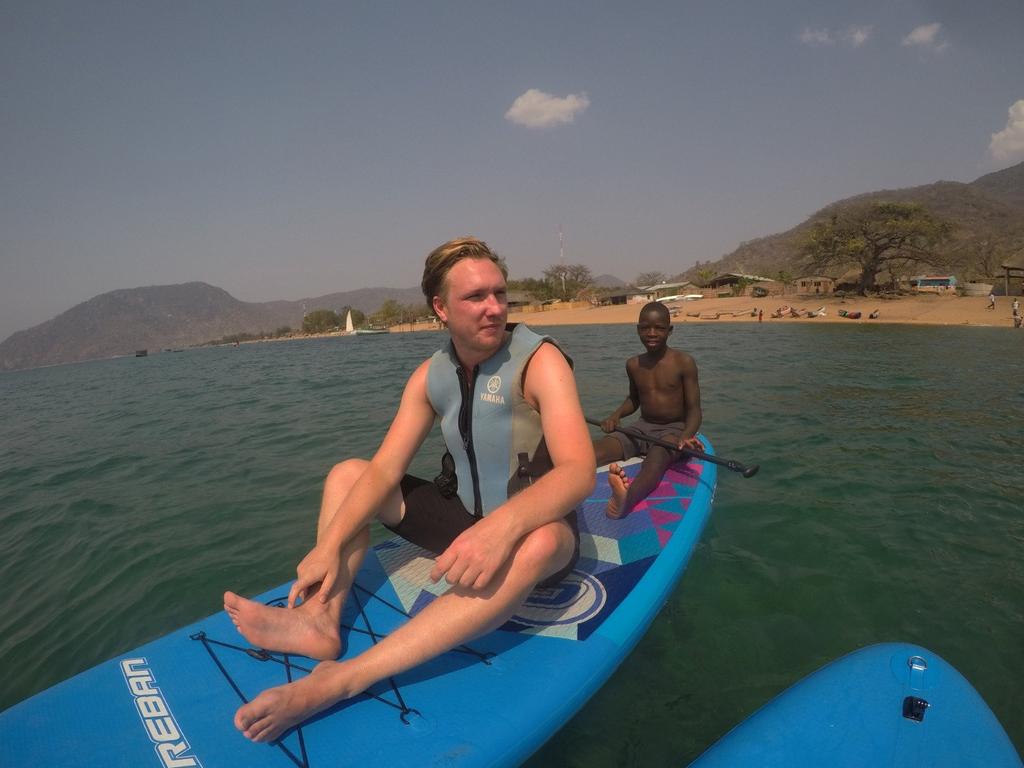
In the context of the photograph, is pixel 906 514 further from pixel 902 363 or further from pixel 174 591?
pixel 902 363

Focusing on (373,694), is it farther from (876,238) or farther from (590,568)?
(876,238)

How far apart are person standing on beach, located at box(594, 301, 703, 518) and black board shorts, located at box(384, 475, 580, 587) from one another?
206 centimetres

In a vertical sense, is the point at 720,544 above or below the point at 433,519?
below

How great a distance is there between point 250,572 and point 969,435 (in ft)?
27.1

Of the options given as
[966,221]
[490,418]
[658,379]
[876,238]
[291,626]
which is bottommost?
[291,626]

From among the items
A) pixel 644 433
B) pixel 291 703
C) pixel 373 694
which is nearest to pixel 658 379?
pixel 644 433

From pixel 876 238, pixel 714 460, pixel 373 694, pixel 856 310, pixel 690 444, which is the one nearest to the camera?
pixel 373 694

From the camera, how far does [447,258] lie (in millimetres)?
2209

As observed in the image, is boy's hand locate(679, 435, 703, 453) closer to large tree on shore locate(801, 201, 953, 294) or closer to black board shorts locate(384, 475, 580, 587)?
black board shorts locate(384, 475, 580, 587)

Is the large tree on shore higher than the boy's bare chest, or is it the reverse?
the large tree on shore

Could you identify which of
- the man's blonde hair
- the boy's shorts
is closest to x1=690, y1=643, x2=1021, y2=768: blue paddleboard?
the man's blonde hair

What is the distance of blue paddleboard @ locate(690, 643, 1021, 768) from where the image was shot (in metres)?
1.55

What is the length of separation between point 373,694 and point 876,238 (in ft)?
141

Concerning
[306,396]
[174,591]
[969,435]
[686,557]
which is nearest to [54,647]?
[174,591]
